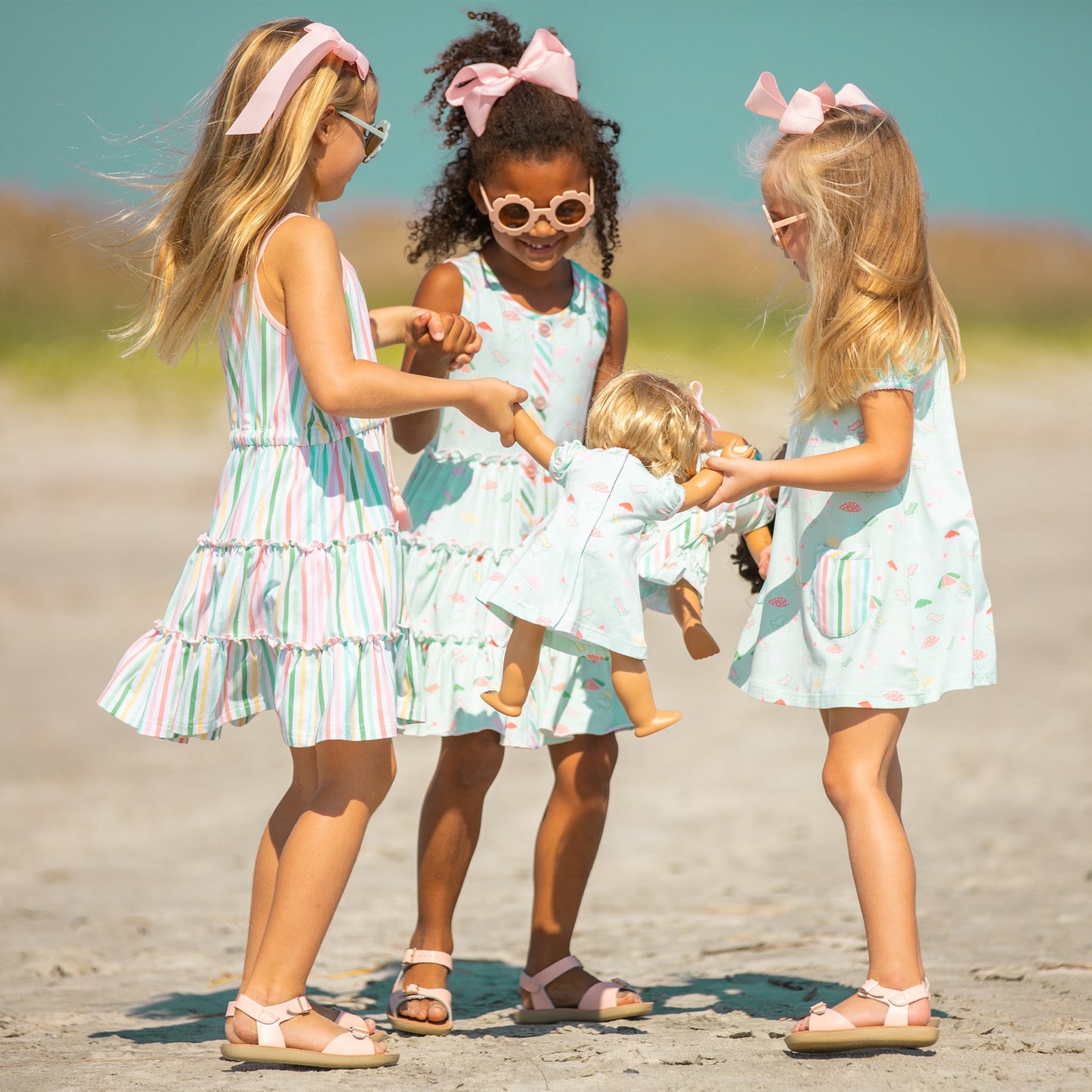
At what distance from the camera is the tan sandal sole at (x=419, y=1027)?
2898 mm

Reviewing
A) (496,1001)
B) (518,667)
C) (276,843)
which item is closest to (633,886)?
(496,1001)

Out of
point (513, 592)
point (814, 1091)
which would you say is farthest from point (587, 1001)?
point (513, 592)

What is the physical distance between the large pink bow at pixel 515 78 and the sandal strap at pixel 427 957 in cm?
191

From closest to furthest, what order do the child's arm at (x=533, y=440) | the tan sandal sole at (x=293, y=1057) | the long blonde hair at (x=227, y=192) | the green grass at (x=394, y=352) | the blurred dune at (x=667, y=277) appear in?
1. the tan sandal sole at (x=293, y=1057)
2. the long blonde hair at (x=227, y=192)
3. the child's arm at (x=533, y=440)
4. the green grass at (x=394, y=352)
5. the blurred dune at (x=667, y=277)

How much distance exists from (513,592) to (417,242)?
1280 millimetres

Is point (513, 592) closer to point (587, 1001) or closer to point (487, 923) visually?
point (587, 1001)

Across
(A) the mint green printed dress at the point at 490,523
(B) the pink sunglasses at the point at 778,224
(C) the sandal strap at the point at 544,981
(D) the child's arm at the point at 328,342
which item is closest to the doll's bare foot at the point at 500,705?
(A) the mint green printed dress at the point at 490,523

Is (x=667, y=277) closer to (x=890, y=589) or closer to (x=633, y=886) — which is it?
(x=633, y=886)

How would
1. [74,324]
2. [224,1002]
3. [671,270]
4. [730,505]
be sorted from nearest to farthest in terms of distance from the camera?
1. [730,505]
2. [224,1002]
3. [74,324]
4. [671,270]

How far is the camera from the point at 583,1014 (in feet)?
9.96

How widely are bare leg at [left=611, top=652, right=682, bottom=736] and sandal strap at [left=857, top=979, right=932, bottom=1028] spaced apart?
2.07 ft

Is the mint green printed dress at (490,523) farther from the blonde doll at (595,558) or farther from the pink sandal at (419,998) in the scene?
the pink sandal at (419,998)

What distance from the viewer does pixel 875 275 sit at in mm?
2613

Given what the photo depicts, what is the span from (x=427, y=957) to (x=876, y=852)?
1090 millimetres
